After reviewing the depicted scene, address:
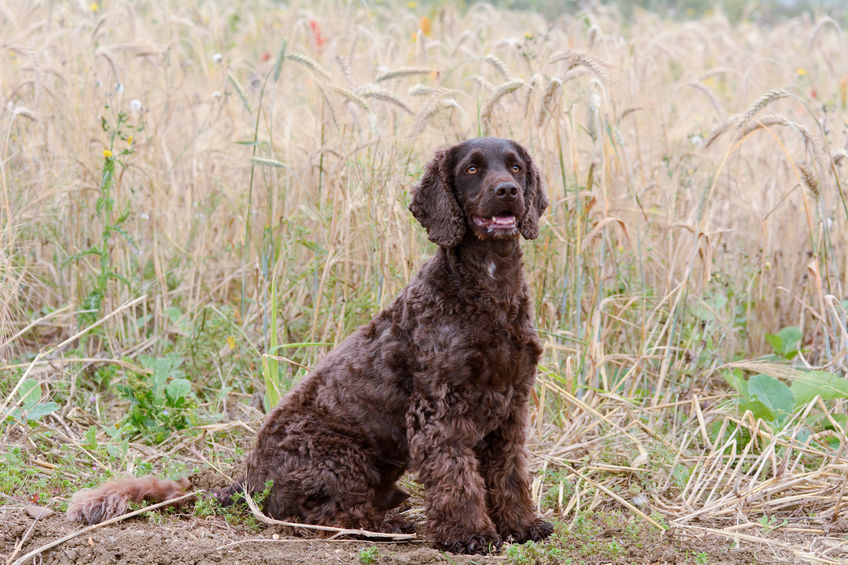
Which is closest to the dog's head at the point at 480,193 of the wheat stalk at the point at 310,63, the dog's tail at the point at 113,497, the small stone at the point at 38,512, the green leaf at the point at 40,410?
the wheat stalk at the point at 310,63

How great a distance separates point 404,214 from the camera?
16.1 feet

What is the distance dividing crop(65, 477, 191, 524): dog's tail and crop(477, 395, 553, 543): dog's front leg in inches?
55.9

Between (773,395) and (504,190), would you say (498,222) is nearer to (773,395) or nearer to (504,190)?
(504,190)

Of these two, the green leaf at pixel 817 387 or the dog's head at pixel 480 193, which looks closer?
the dog's head at pixel 480 193

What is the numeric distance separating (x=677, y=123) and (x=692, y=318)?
2.04 m

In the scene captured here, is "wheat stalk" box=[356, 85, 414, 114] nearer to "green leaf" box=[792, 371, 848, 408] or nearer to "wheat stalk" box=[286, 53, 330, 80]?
"wheat stalk" box=[286, 53, 330, 80]

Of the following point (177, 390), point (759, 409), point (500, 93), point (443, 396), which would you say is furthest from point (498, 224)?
point (177, 390)

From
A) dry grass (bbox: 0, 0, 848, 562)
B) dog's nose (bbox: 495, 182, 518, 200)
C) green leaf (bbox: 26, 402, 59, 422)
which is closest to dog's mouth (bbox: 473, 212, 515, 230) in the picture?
dog's nose (bbox: 495, 182, 518, 200)

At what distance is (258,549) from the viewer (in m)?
3.53

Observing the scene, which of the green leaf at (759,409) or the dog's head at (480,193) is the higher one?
the dog's head at (480,193)

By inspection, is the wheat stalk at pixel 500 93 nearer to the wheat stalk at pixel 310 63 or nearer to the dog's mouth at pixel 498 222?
the wheat stalk at pixel 310 63

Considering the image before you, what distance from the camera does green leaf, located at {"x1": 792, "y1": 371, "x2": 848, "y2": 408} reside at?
431 centimetres

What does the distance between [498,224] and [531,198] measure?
37 cm

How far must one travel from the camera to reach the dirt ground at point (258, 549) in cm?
339
